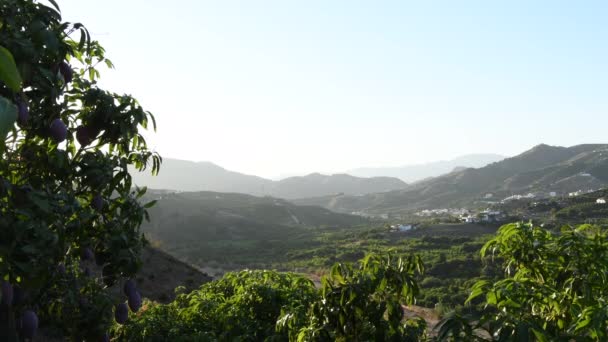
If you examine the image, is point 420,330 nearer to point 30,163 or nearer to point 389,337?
point 389,337

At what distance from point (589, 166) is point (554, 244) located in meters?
126

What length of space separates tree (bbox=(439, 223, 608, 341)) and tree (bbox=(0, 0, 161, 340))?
6.83 ft

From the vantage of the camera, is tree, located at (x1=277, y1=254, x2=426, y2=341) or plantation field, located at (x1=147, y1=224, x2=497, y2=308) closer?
tree, located at (x1=277, y1=254, x2=426, y2=341)

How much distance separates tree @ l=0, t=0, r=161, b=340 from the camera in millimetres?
2439

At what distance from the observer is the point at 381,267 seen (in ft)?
8.63

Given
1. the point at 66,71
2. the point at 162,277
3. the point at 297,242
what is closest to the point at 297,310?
the point at 66,71

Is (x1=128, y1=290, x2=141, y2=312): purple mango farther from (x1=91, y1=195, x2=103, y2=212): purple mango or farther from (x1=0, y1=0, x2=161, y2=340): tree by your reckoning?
(x1=91, y1=195, x2=103, y2=212): purple mango

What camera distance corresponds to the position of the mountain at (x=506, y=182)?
101062 mm

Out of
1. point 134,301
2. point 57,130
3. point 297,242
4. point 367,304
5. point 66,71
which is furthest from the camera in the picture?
point 297,242

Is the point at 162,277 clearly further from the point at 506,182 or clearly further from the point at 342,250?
the point at 506,182

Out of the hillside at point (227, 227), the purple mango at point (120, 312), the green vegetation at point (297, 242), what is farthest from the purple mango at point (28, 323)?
the hillside at point (227, 227)

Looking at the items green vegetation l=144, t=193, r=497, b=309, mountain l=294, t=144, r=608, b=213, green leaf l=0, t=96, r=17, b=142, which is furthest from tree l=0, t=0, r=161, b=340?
mountain l=294, t=144, r=608, b=213

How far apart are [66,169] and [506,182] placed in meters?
128

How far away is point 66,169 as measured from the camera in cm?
309
